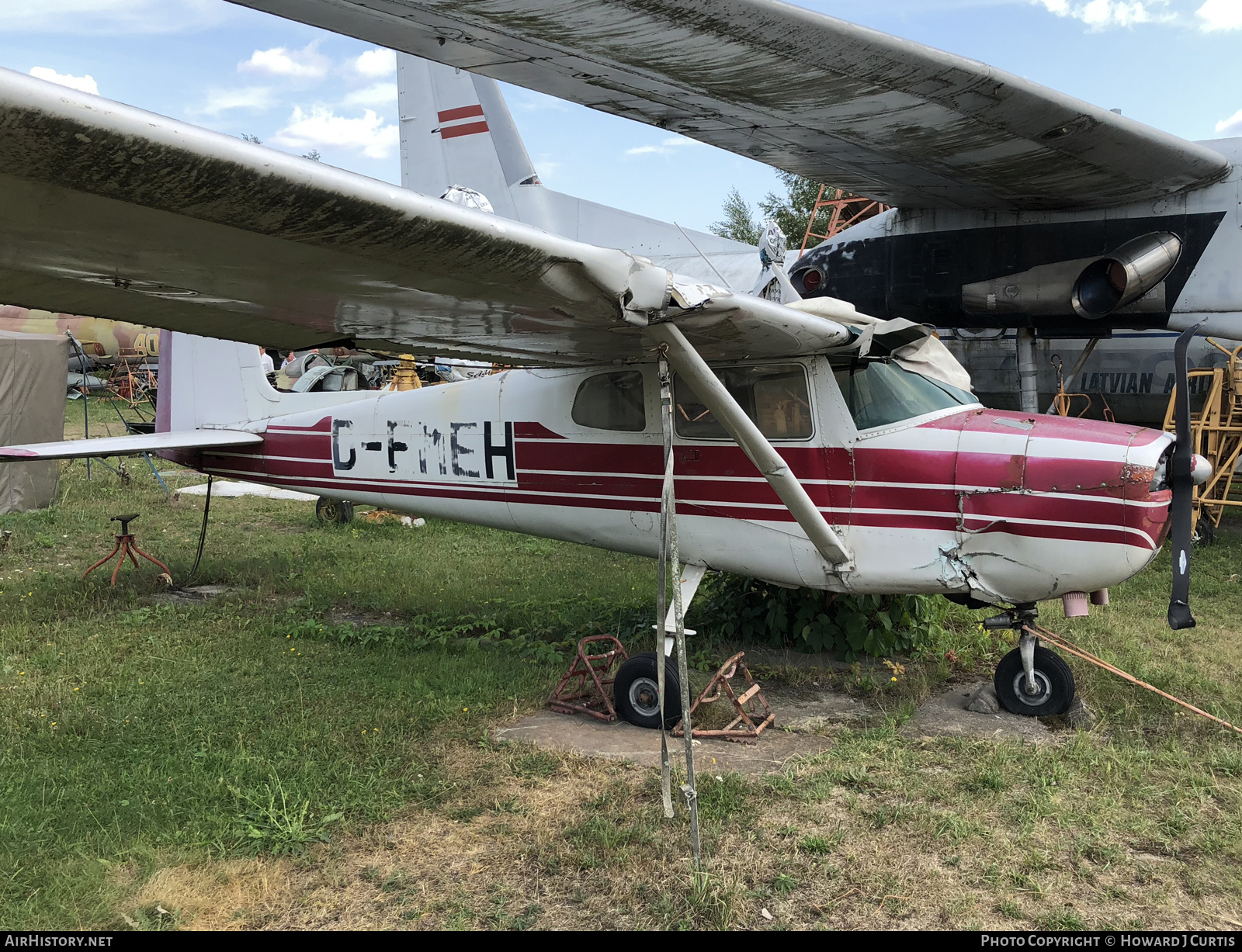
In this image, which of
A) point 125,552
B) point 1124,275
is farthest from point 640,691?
point 1124,275

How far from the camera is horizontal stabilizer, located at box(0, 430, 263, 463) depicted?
23.5 ft

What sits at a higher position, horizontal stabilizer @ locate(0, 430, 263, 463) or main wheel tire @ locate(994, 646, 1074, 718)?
horizontal stabilizer @ locate(0, 430, 263, 463)

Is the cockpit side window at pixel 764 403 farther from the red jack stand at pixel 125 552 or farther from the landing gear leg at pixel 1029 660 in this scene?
the red jack stand at pixel 125 552

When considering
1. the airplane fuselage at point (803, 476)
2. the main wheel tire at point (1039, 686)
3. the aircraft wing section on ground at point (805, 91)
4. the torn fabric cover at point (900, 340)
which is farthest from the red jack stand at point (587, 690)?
the aircraft wing section on ground at point (805, 91)

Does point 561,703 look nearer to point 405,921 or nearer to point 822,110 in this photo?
point 405,921

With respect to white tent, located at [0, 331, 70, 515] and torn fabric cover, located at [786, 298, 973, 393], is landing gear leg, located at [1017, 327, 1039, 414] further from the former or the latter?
white tent, located at [0, 331, 70, 515]

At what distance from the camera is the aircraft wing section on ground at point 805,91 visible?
6602 millimetres

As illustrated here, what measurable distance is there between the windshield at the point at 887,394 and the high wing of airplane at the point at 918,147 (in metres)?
2.79

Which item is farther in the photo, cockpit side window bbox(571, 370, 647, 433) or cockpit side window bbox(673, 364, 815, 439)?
cockpit side window bbox(571, 370, 647, 433)

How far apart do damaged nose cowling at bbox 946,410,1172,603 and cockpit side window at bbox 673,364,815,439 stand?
3.08 feet

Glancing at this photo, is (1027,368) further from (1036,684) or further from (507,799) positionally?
(507,799)

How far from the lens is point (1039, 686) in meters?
5.30

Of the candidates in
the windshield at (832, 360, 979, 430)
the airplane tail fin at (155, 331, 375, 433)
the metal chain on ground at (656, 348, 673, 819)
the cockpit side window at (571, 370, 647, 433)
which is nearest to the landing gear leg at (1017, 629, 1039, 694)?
the windshield at (832, 360, 979, 430)

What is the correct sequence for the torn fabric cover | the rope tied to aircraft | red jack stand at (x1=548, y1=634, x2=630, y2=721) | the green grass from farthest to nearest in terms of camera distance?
red jack stand at (x1=548, y1=634, x2=630, y2=721) → the torn fabric cover → the rope tied to aircraft → the green grass
